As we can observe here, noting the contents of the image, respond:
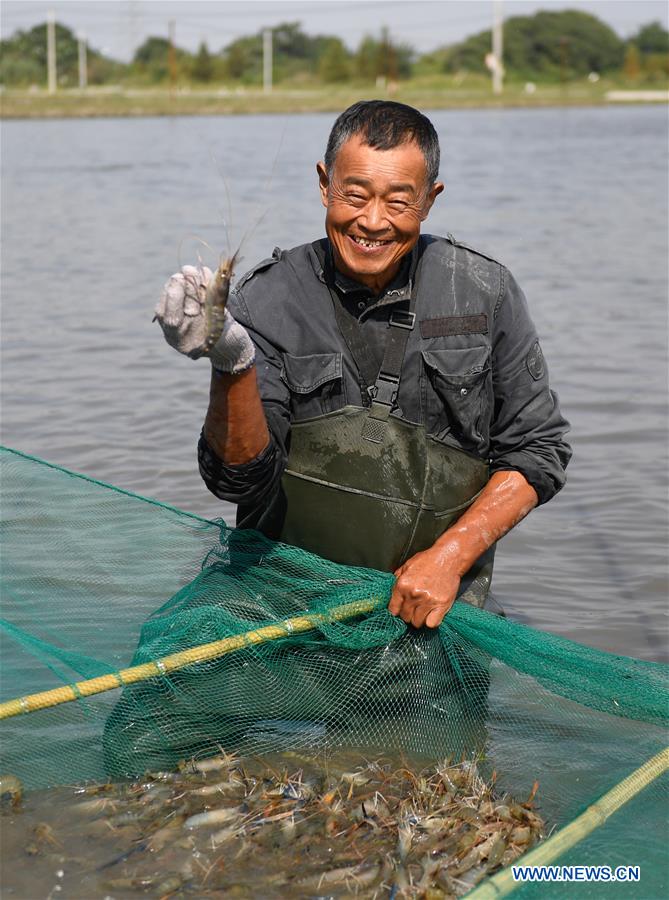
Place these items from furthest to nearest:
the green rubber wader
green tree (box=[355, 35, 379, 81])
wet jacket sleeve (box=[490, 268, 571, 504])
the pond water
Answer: green tree (box=[355, 35, 379, 81]) → the pond water → wet jacket sleeve (box=[490, 268, 571, 504]) → the green rubber wader

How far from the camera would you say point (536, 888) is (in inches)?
113

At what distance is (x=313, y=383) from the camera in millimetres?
3668

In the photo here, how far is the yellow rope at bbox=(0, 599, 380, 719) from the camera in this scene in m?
3.32

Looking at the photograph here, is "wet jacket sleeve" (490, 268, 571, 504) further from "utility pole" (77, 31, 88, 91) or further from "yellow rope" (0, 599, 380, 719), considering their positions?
"utility pole" (77, 31, 88, 91)

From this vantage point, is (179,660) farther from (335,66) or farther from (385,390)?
(335,66)

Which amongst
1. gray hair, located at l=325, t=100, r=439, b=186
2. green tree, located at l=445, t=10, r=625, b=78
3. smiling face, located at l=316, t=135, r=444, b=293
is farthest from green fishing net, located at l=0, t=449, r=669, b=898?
green tree, located at l=445, t=10, r=625, b=78

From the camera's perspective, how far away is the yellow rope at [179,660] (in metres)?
3.32

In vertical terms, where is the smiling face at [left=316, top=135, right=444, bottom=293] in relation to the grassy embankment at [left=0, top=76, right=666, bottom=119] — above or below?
below

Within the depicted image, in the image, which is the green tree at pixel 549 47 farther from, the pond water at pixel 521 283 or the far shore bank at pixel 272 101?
the pond water at pixel 521 283

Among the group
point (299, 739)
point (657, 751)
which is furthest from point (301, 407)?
point (657, 751)

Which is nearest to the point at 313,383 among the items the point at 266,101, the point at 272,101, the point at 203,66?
the point at 266,101

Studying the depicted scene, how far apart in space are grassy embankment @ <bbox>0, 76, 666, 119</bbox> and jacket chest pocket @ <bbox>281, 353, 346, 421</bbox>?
44.9 metres

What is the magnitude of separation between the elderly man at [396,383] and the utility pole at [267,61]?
239ft

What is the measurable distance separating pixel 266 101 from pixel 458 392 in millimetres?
52610
